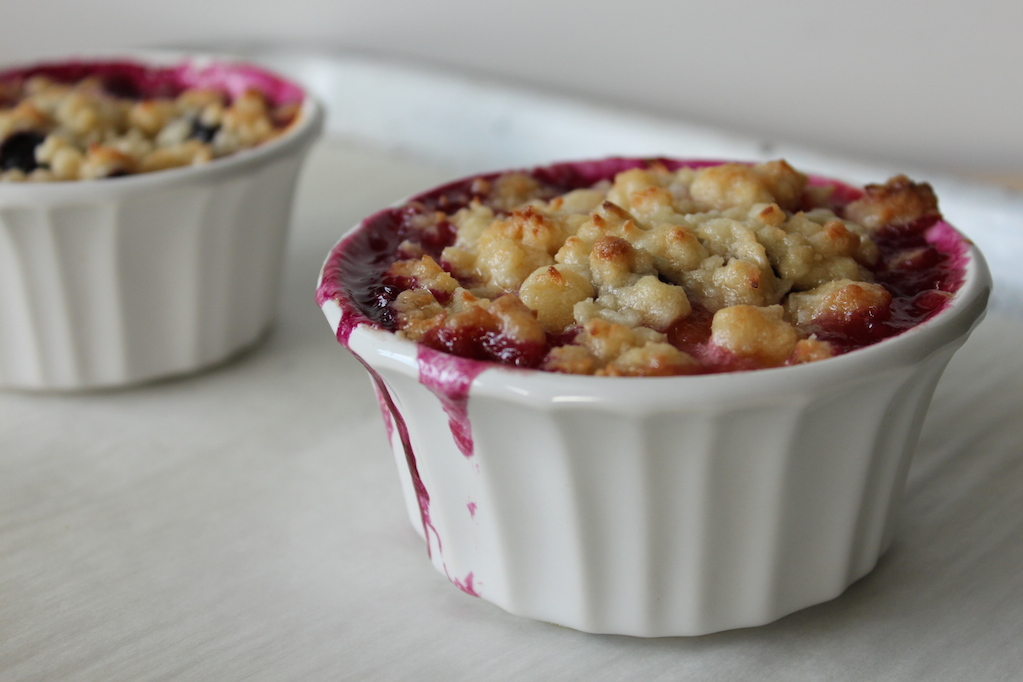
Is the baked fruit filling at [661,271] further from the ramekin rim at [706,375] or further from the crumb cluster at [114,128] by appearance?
the crumb cluster at [114,128]

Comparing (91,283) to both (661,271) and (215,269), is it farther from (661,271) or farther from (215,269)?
(661,271)

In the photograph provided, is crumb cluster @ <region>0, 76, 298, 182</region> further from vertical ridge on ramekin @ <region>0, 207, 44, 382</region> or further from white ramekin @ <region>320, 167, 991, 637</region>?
white ramekin @ <region>320, 167, 991, 637</region>

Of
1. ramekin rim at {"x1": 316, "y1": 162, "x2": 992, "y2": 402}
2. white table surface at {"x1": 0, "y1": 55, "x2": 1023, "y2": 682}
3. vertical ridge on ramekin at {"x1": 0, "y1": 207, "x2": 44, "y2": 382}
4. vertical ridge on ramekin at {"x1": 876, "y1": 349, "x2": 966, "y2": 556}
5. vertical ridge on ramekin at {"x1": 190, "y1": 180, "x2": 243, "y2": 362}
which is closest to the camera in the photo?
ramekin rim at {"x1": 316, "y1": 162, "x2": 992, "y2": 402}

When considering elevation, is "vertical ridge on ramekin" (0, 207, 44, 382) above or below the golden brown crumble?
below

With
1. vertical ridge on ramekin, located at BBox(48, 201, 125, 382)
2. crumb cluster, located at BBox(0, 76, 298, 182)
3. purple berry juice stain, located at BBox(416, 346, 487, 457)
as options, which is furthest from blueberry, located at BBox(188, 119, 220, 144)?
purple berry juice stain, located at BBox(416, 346, 487, 457)

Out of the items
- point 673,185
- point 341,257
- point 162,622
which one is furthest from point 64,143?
point 673,185

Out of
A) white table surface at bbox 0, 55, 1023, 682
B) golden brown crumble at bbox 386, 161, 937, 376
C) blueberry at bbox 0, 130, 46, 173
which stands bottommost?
white table surface at bbox 0, 55, 1023, 682

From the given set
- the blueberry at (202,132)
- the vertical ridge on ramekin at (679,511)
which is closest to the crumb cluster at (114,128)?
the blueberry at (202,132)
